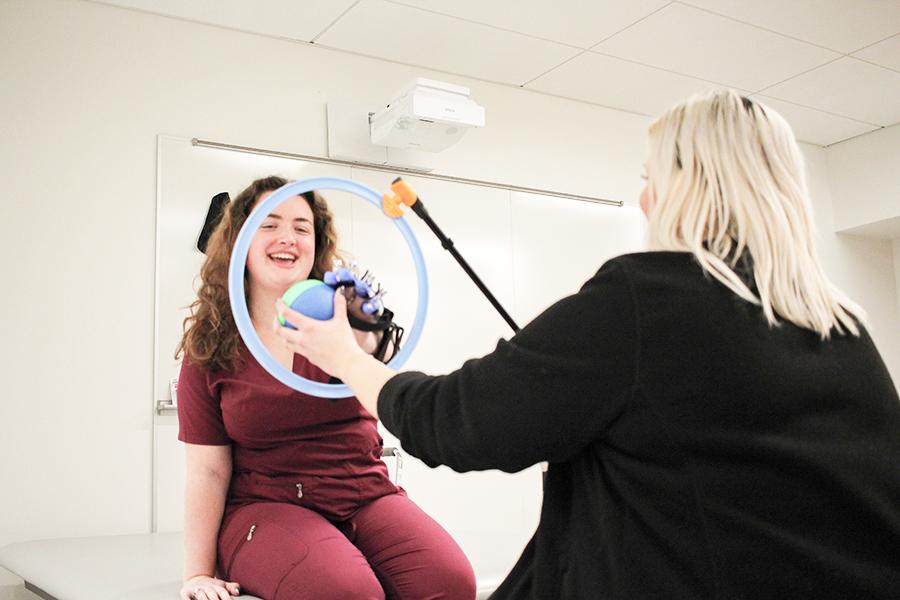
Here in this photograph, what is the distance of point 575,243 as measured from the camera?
4.13 m

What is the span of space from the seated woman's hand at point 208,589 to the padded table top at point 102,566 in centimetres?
4

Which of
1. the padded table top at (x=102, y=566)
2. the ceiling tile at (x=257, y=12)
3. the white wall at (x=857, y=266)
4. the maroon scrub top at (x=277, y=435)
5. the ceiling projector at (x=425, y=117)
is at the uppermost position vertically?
the ceiling tile at (x=257, y=12)

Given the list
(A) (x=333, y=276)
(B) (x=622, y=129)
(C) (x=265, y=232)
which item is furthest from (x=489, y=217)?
(A) (x=333, y=276)

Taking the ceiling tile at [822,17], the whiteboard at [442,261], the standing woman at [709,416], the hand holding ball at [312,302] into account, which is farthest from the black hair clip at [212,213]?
the standing woman at [709,416]

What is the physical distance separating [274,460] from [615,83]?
286 cm

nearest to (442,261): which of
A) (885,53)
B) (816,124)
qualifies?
(885,53)

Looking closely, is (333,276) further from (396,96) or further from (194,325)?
(396,96)

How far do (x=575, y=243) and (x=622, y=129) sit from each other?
0.71m

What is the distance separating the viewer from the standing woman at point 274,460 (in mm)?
1682

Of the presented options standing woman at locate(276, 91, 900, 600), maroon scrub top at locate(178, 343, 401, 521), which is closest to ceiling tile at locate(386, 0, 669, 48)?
maroon scrub top at locate(178, 343, 401, 521)

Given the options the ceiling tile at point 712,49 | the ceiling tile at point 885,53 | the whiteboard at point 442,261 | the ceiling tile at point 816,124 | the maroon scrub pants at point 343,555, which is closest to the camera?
the maroon scrub pants at point 343,555

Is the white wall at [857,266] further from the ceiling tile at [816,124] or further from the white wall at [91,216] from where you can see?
the white wall at [91,216]

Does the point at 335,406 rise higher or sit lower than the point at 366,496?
higher

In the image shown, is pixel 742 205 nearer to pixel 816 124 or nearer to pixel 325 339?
pixel 325 339
